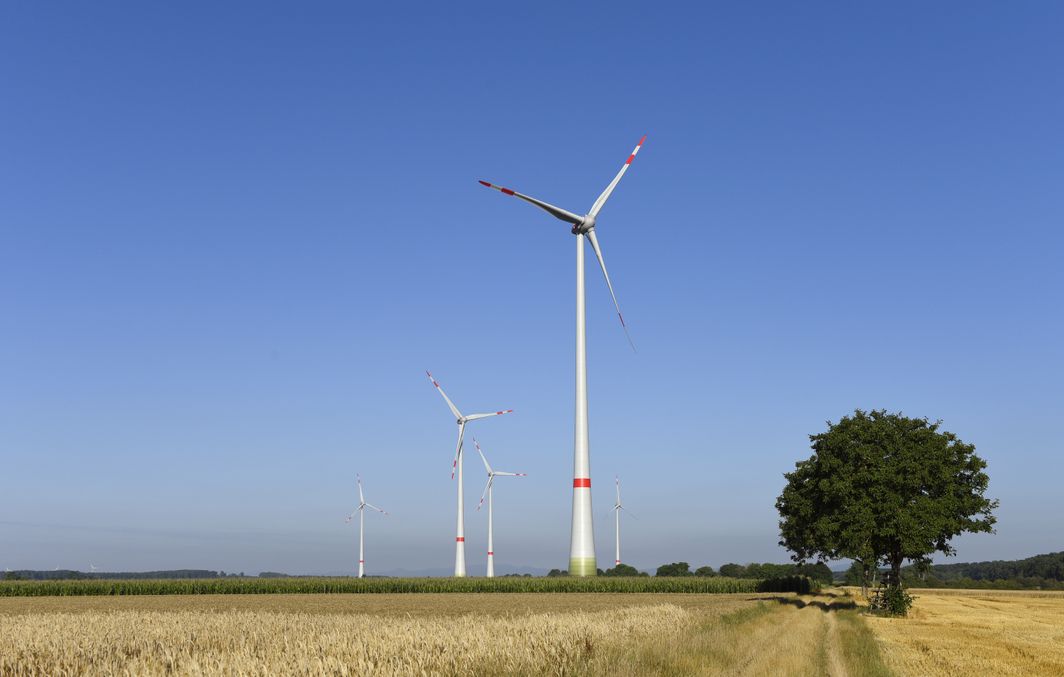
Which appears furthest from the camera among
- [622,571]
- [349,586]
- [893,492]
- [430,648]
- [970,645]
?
[622,571]

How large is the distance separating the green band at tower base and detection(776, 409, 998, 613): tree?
26.7m

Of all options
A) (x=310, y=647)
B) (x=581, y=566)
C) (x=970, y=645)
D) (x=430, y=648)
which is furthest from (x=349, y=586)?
(x=430, y=648)

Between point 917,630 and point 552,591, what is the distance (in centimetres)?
5747

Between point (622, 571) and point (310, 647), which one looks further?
point (622, 571)

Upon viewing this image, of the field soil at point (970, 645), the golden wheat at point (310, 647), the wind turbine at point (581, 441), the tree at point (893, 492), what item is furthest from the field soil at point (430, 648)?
the wind turbine at point (581, 441)

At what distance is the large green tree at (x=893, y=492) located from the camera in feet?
211

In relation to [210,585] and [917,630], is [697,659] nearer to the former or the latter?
[917,630]

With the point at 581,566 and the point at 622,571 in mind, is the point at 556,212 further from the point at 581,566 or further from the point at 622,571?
the point at 622,571

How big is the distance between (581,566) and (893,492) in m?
35.3

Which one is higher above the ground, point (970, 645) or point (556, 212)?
point (556, 212)

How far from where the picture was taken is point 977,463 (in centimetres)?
6762

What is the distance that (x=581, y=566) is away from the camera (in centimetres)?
9131

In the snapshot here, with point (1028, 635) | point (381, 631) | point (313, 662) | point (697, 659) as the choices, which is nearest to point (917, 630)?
point (1028, 635)

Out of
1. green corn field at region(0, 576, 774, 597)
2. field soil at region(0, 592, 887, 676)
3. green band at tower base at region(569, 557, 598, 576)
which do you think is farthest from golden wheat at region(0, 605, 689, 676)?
green corn field at region(0, 576, 774, 597)
